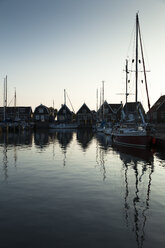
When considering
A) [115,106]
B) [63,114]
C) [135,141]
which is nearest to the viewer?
[135,141]

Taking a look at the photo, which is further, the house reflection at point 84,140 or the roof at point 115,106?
the roof at point 115,106

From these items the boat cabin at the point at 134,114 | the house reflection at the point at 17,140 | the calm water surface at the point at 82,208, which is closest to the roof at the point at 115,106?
the boat cabin at the point at 134,114

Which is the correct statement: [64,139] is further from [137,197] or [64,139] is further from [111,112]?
[111,112]

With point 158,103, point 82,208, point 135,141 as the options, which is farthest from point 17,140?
point 158,103

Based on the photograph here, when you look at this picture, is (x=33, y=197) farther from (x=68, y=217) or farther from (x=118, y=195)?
(x=118, y=195)

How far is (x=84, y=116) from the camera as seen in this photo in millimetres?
102062

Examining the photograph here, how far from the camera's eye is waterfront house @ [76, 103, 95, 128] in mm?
101688

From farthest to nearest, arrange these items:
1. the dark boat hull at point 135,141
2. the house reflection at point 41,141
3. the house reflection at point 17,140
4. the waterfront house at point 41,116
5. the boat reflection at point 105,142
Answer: the waterfront house at point 41,116, the house reflection at point 17,140, the boat reflection at point 105,142, the house reflection at point 41,141, the dark boat hull at point 135,141

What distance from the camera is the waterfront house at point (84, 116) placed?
10169cm

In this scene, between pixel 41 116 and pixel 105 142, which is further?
pixel 41 116

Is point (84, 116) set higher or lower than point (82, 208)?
higher

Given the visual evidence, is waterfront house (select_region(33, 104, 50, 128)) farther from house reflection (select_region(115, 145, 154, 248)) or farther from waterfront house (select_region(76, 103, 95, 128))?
house reflection (select_region(115, 145, 154, 248))

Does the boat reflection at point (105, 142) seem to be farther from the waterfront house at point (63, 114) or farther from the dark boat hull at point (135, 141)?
the waterfront house at point (63, 114)

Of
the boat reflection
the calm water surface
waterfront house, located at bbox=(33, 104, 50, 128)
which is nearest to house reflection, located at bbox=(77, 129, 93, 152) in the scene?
the boat reflection
